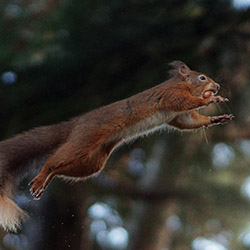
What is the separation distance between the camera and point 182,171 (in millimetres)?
1413

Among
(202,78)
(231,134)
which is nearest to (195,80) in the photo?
(202,78)

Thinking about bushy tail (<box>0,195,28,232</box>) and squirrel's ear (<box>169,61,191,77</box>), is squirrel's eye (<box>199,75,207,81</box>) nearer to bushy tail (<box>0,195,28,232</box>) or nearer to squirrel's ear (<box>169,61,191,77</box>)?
squirrel's ear (<box>169,61,191,77</box>)

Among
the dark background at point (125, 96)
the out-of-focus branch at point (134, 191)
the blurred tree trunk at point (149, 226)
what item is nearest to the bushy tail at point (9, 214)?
the dark background at point (125, 96)

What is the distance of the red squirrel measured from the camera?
91 cm

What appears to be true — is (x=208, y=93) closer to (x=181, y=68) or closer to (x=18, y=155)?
(x=181, y=68)

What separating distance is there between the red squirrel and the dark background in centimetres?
8

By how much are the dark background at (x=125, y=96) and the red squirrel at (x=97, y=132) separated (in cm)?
8

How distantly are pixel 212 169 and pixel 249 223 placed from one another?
22 centimetres

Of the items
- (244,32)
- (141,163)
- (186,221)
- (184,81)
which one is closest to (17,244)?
(141,163)

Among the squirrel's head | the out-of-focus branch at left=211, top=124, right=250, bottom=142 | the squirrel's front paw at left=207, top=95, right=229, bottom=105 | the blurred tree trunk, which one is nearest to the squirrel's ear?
the squirrel's head

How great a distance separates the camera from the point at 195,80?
107 centimetres

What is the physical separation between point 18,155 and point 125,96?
10.1 inches

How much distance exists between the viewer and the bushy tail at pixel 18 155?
39.3 inches

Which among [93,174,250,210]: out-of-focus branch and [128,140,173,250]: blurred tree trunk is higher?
[93,174,250,210]: out-of-focus branch
